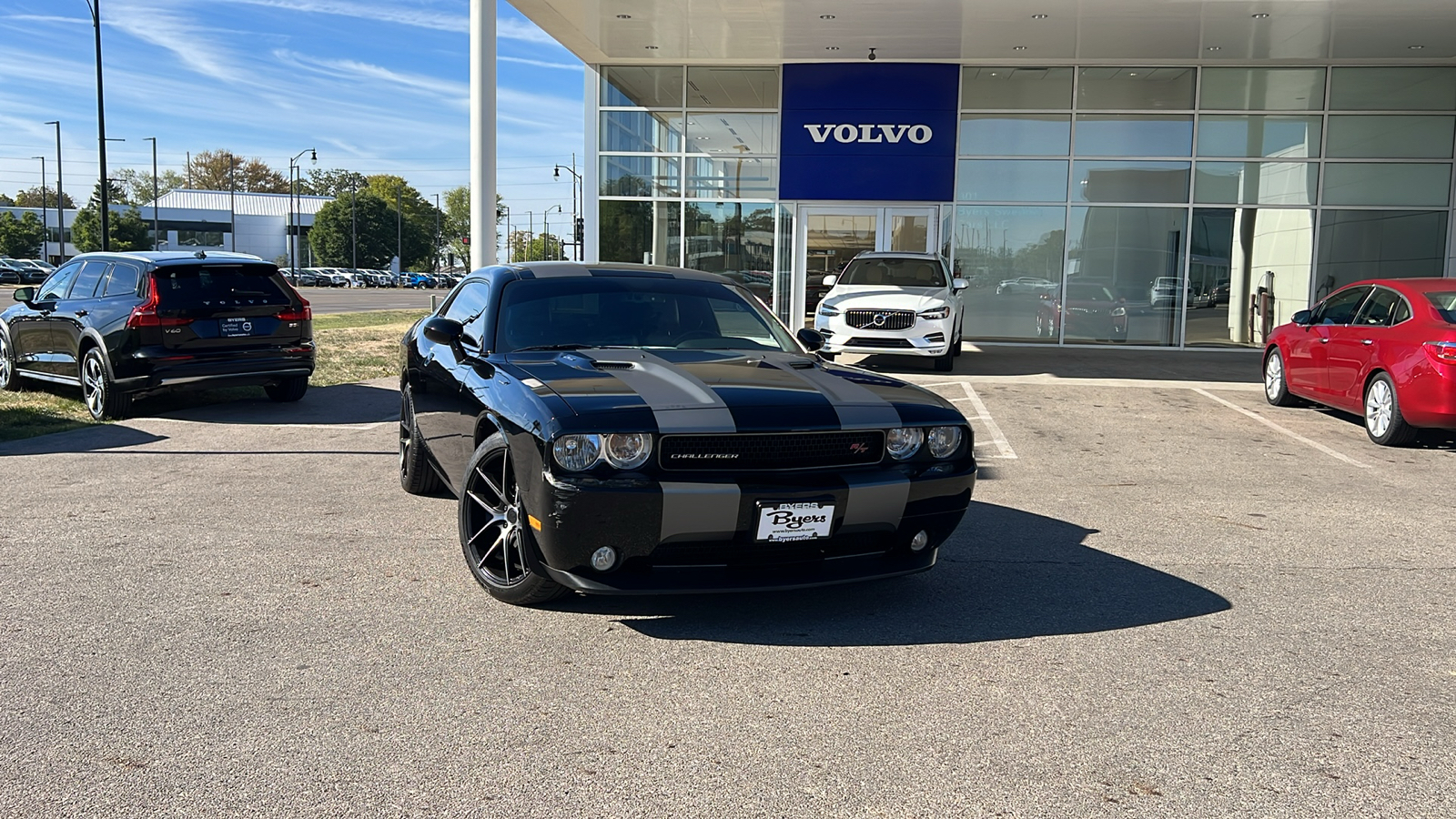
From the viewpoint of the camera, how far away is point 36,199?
136500 mm

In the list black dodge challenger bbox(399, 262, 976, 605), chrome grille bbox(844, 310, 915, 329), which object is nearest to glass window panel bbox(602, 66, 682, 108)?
chrome grille bbox(844, 310, 915, 329)

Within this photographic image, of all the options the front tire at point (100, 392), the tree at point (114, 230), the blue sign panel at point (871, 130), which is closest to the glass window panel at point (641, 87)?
the blue sign panel at point (871, 130)

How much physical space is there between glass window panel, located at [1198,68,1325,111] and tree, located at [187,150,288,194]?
137 meters

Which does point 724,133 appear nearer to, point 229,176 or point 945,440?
point 945,440

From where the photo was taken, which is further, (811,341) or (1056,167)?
(1056,167)

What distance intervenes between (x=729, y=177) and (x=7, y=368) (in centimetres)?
1270

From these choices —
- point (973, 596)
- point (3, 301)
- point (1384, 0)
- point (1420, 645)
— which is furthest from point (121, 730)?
point (3, 301)

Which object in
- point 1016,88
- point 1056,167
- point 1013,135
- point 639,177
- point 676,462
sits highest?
point 1016,88

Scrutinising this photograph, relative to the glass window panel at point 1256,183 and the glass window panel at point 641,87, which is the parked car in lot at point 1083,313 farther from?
the glass window panel at point 641,87

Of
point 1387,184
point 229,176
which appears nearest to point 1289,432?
point 1387,184

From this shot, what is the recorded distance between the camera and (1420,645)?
4.57 m

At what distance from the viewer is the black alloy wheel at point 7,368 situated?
1272 cm

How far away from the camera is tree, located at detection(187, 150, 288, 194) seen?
142500 mm

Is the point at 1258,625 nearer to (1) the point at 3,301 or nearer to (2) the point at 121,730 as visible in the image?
(2) the point at 121,730
